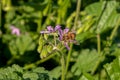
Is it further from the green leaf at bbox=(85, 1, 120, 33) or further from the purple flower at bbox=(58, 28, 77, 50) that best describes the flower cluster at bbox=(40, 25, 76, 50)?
the green leaf at bbox=(85, 1, 120, 33)

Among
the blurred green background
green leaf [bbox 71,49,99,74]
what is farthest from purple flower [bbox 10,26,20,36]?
green leaf [bbox 71,49,99,74]

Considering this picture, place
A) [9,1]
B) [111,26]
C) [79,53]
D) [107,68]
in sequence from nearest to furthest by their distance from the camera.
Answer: [107,68], [111,26], [79,53], [9,1]

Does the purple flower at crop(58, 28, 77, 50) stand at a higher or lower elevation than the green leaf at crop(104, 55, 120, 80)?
higher

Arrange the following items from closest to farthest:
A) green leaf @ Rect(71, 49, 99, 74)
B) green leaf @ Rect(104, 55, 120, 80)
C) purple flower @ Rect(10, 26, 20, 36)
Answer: green leaf @ Rect(104, 55, 120, 80)
green leaf @ Rect(71, 49, 99, 74)
purple flower @ Rect(10, 26, 20, 36)

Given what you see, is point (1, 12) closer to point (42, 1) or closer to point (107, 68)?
point (42, 1)

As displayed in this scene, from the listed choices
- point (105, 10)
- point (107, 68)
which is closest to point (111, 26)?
point (105, 10)

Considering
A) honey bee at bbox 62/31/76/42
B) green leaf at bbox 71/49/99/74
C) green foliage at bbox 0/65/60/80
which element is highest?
honey bee at bbox 62/31/76/42

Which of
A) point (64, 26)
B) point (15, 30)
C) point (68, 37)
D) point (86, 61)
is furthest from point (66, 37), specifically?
point (15, 30)

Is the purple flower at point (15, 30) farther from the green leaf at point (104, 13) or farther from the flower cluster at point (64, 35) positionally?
the flower cluster at point (64, 35)

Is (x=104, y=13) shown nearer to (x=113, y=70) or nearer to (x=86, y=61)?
(x=86, y=61)
